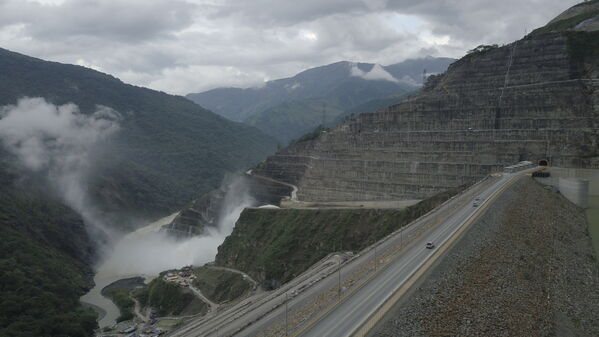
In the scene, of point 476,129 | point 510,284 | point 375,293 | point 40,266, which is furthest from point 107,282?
point 510,284

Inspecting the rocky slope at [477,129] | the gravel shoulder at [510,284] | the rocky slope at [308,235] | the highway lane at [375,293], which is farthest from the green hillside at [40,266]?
the gravel shoulder at [510,284]

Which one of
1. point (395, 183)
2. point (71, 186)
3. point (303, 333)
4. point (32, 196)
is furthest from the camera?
point (71, 186)

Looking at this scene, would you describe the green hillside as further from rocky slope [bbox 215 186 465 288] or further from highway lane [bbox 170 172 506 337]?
rocky slope [bbox 215 186 465 288]

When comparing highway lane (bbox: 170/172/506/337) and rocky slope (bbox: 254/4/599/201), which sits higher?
rocky slope (bbox: 254/4/599/201)

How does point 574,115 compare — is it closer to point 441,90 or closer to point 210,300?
point 441,90

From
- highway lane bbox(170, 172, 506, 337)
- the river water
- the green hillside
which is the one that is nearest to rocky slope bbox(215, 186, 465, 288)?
highway lane bbox(170, 172, 506, 337)

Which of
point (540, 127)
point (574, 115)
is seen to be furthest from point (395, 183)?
point (574, 115)

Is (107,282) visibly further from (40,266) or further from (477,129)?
(477,129)
